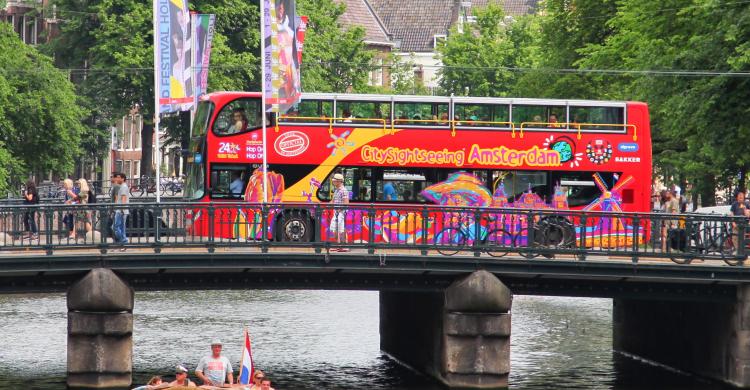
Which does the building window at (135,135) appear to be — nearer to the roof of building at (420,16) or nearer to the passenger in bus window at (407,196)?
the roof of building at (420,16)

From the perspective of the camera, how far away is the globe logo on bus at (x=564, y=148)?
152 feet

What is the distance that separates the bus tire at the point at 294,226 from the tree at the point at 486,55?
72807 millimetres

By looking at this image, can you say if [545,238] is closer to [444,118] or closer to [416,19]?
[444,118]

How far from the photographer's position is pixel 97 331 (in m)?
36.4

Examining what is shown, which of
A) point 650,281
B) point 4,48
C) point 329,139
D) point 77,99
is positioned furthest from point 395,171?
point 77,99

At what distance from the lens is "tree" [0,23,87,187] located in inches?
2788

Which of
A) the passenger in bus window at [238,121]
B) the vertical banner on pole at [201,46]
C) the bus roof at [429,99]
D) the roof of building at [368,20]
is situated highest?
the roof of building at [368,20]

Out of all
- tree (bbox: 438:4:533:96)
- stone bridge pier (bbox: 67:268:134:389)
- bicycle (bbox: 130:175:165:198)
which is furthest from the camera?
tree (bbox: 438:4:533:96)

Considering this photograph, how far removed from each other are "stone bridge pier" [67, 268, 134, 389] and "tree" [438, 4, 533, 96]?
7736 cm

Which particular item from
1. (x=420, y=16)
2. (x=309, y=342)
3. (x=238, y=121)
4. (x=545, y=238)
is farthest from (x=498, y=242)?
(x=420, y=16)

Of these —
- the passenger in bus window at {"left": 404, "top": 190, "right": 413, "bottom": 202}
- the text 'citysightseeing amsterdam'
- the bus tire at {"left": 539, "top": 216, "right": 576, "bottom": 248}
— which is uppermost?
the text 'citysightseeing amsterdam'

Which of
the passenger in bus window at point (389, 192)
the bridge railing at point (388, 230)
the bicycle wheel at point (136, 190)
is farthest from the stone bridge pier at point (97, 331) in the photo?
the bicycle wheel at point (136, 190)

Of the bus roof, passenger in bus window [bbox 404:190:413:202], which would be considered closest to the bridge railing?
passenger in bus window [bbox 404:190:413:202]

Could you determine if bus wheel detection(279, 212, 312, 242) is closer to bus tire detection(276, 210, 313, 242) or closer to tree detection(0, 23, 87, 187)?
bus tire detection(276, 210, 313, 242)
